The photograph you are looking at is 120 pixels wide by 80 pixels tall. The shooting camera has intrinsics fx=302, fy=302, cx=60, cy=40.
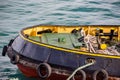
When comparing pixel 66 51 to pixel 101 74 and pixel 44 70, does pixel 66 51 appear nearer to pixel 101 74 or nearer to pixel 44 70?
pixel 44 70

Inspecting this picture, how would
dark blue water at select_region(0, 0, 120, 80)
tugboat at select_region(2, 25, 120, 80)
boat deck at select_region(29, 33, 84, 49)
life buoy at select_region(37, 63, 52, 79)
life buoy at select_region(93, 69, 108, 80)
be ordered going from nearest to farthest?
life buoy at select_region(93, 69, 108, 80) → tugboat at select_region(2, 25, 120, 80) → life buoy at select_region(37, 63, 52, 79) → boat deck at select_region(29, 33, 84, 49) → dark blue water at select_region(0, 0, 120, 80)

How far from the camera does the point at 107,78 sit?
10.1 m

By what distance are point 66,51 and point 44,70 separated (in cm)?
107

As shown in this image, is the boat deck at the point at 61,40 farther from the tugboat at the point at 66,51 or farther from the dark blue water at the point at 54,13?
the dark blue water at the point at 54,13

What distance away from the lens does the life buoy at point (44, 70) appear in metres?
10.5

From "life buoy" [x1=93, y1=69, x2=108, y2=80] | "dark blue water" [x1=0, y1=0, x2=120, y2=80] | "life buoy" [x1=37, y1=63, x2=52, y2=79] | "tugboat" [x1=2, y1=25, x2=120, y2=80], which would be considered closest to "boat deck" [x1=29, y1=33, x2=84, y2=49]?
"tugboat" [x1=2, y1=25, x2=120, y2=80]

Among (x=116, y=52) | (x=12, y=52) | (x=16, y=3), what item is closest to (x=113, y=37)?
(x=116, y=52)

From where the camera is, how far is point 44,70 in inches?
421

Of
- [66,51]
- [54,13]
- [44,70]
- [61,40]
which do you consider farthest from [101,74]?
[54,13]

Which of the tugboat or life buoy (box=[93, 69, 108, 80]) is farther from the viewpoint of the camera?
the tugboat

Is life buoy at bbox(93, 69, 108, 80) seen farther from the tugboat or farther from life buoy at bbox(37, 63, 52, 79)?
life buoy at bbox(37, 63, 52, 79)

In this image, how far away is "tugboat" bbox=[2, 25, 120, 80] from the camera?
10.2m

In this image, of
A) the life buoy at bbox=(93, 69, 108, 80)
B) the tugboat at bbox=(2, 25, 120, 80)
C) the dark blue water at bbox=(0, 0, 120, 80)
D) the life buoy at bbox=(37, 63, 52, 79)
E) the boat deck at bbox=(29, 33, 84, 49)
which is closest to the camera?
the life buoy at bbox=(93, 69, 108, 80)

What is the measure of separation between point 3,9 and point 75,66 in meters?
17.4
